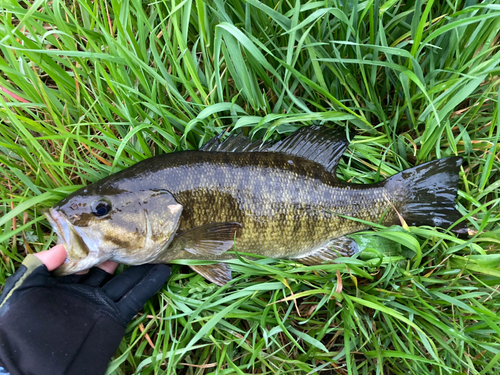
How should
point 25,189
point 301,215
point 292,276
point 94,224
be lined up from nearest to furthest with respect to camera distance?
point 94,224 < point 292,276 < point 301,215 < point 25,189

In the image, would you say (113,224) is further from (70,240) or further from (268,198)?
(268,198)

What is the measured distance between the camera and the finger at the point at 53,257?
6.59 ft

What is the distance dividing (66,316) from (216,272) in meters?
1.04

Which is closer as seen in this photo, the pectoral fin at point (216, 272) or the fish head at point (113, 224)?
the fish head at point (113, 224)

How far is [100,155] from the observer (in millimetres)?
2395

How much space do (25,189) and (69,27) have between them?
1.25 meters

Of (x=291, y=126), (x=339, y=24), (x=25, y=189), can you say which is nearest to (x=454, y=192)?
(x=291, y=126)

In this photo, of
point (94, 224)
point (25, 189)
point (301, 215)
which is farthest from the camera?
point (25, 189)

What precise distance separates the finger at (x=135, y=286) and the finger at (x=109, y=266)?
0.35 ft

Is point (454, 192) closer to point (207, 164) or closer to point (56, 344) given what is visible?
point (207, 164)

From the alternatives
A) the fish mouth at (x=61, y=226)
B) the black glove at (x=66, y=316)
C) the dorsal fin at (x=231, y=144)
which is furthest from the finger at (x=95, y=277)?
the dorsal fin at (x=231, y=144)

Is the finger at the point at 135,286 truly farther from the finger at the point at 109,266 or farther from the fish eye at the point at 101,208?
the fish eye at the point at 101,208

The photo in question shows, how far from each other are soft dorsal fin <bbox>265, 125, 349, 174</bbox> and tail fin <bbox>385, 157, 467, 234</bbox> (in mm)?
439

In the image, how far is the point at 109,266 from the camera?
228 centimetres
